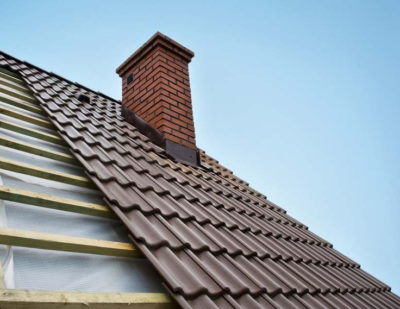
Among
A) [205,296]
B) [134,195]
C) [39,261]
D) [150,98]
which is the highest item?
[150,98]

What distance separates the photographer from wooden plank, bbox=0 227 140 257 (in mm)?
1343

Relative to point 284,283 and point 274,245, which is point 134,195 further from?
point 274,245

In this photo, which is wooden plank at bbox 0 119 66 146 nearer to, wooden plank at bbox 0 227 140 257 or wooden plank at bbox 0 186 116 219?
wooden plank at bbox 0 186 116 219

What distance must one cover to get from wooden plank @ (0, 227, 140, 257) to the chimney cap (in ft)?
11.3

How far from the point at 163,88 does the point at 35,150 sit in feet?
7.52

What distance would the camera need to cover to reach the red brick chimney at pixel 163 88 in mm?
4176

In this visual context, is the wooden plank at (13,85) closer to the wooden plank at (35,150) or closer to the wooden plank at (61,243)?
the wooden plank at (35,150)

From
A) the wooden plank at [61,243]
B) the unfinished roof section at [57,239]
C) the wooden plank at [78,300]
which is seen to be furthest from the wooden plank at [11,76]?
the wooden plank at [78,300]

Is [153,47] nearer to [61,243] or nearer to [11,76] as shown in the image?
[11,76]

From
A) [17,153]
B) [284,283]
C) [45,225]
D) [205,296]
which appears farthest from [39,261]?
[284,283]

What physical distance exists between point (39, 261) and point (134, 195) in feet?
2.92

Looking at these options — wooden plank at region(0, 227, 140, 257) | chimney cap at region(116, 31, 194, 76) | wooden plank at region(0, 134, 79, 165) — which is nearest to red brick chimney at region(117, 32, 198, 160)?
chimney cap at region(116, 31, 194, 76)

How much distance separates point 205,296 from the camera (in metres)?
1.53

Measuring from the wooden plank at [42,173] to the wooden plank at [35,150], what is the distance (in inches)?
9.8
